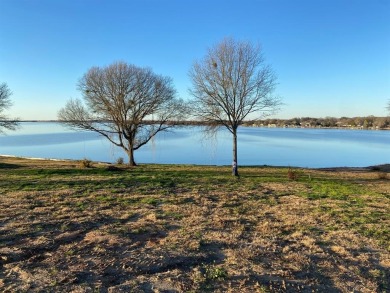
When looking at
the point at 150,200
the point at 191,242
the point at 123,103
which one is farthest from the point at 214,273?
the point at 123,103

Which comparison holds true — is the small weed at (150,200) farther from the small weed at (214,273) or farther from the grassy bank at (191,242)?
the small weed at (214,273)

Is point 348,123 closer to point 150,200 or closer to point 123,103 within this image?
point 123,103

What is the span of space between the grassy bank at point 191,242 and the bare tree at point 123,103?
12893 millimetres

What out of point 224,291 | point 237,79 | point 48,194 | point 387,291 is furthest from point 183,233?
point 237,79

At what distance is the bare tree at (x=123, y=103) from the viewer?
20984mm

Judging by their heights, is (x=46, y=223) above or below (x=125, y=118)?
below

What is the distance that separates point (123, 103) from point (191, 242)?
17517 millimetres

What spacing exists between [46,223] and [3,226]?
72 centimetres

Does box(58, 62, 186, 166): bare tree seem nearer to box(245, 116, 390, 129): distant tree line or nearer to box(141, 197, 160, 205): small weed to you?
box(141, 197, 160, 205): small weed

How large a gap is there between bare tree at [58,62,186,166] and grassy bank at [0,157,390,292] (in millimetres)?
12893

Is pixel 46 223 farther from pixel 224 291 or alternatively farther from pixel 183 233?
pixel 224 291

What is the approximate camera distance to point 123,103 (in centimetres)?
2117

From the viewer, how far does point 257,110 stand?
1507 centimetres

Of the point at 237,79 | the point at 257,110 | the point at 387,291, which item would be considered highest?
the point at 237,79
